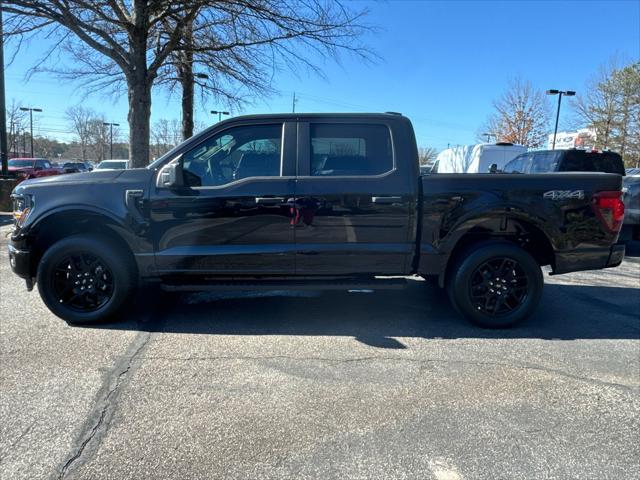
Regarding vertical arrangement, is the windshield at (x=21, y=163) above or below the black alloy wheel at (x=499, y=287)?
above

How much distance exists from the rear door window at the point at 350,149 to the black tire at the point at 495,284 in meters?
1.28

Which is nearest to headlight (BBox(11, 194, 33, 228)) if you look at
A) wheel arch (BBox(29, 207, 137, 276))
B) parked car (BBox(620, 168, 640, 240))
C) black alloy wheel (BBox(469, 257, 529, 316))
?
wheel arch (BBox(29, 207, 137, 276))

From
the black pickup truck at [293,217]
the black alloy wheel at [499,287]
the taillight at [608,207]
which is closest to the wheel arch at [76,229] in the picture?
the black pickup truck at [293,217]

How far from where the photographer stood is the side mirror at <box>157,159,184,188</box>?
416 centimetres

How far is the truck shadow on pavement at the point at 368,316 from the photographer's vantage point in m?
4.48

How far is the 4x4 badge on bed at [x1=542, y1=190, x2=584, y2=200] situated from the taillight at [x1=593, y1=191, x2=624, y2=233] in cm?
17

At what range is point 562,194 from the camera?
4406mm

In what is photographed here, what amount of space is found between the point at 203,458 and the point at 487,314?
10.4 ft

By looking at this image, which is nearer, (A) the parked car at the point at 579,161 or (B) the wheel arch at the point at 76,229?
(B) the wheel arch at the point at 76,229

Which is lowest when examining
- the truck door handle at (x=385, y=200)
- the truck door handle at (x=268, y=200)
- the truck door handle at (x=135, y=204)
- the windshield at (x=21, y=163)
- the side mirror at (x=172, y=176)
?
the truck door handle at (x=135, y=204)

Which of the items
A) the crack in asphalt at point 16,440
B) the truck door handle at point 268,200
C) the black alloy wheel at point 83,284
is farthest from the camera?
the black alloy wheel at point 83,284

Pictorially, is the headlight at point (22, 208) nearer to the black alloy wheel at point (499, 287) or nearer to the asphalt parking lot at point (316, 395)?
the asphalt parking lot at point (316, 395)

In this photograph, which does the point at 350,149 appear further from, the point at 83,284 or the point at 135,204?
the point at 83,284

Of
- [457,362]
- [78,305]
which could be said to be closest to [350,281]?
[457,362]
